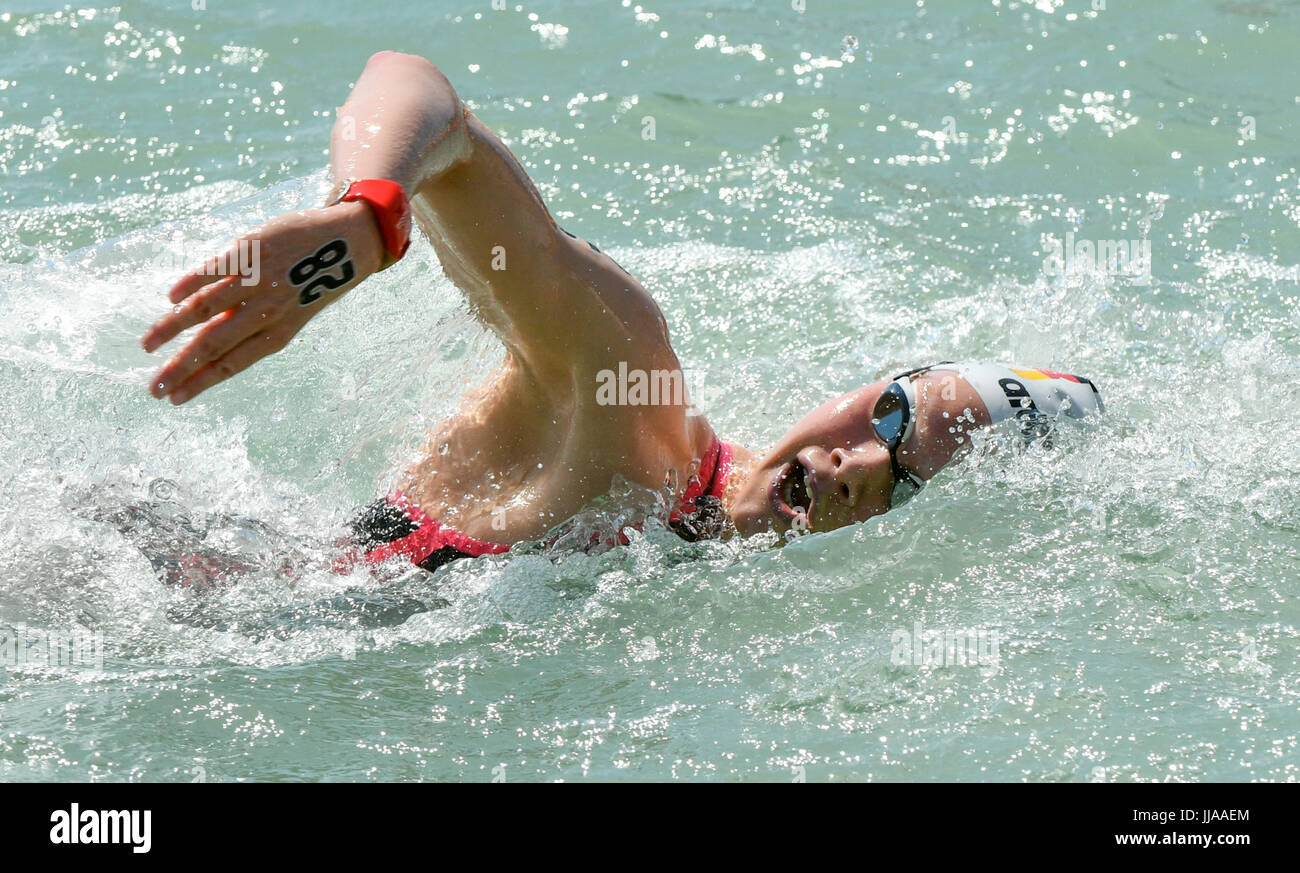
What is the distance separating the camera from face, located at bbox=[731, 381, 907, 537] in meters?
3.36

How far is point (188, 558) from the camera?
11.1 ft

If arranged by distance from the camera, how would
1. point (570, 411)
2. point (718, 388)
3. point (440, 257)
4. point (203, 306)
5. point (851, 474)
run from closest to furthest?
point (203, 306), point (440, 257), point (570, 411), point (851, 474), point (718, 388)

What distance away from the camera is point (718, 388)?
5012 mm

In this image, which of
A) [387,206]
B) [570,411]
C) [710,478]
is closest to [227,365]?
[387,206]

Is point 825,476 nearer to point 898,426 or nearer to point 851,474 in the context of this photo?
point 851,474

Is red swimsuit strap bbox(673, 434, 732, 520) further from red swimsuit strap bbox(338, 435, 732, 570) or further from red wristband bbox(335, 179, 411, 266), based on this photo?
red wristband bbox(335, 179, 411, 266)

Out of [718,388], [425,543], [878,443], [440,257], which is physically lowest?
[425,543]

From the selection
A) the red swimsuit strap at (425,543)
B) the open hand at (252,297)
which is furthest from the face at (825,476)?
the open hand at (252,297)

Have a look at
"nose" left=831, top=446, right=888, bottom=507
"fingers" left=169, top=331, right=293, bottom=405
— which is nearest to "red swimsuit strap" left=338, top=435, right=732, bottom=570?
"nose" left=831, top=446, right=888, bottom=507

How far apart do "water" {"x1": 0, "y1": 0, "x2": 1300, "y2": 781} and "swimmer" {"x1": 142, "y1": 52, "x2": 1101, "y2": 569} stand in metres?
0.13

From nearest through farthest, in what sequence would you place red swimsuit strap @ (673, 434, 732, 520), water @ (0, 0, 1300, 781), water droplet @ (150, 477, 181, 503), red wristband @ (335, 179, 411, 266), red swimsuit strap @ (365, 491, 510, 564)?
red wristband @ (335, 179, 411, 266) < water @ (0, 0, 1300, 781) < red swimsuit strap @ (365, 491, 510, 564) < red swimsuit strap @ (673, 434, 732, 520) < water droplet @ (150, 477, 181, 503)

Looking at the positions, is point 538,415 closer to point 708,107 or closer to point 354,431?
point 354,431

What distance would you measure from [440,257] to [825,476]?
114 cm

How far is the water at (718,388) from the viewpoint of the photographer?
2.69 metres
